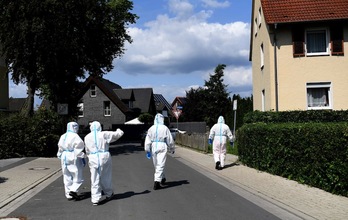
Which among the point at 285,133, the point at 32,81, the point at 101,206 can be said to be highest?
the point at 32,81

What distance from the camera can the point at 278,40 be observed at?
23.4m

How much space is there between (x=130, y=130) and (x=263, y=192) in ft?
154

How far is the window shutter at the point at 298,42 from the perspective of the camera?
23016mm

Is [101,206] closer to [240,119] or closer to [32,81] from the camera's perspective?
[32,81]

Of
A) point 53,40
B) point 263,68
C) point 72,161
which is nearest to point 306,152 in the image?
point 72,161

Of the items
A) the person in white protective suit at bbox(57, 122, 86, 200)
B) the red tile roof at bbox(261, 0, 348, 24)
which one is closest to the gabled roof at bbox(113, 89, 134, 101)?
the red tile roof at bbox(261, 0, 348, 24)

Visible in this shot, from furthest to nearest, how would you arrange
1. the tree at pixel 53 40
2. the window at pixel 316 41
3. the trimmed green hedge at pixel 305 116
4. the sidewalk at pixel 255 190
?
the tree at pixel 53 40
the window at pixel 316 41
the trimmed green hedge at pixel 305 116
the sidewalk at pixel 255 190

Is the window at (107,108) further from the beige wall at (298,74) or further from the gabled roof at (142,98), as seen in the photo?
the beige wall at (298,74)

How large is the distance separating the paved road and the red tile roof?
526 inches

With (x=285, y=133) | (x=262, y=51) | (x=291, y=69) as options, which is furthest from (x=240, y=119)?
(x=285, y=133)

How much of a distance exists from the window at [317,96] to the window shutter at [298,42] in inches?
67.4

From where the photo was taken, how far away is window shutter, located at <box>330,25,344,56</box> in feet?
74.6

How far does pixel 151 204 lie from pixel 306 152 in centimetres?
435

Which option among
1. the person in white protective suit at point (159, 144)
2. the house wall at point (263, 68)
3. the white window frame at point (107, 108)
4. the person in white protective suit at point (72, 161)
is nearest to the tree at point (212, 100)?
the white window frame at point (107, 108)
